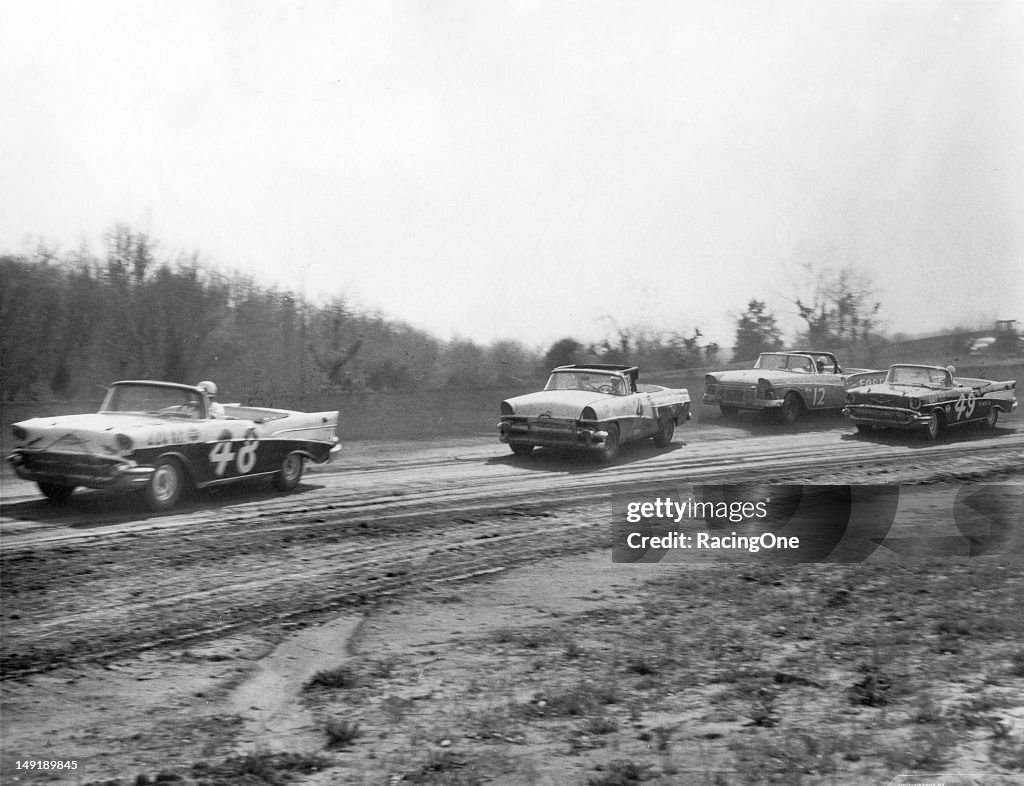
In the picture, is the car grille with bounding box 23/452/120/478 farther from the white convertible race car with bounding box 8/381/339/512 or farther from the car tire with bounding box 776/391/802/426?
the car tire with bounding box 776/391/802/426

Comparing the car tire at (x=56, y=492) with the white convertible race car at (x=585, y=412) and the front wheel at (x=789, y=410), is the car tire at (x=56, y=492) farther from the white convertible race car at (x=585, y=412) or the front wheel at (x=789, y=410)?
the front wheel at (x=789, y=410)

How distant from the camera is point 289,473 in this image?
967cm

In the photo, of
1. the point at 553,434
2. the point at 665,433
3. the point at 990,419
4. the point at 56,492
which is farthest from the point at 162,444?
the point at 990,419

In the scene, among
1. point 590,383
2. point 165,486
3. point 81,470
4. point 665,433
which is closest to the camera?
point 81,470

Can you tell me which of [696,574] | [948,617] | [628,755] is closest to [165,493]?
[696,574]

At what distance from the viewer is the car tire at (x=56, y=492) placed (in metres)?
8.28

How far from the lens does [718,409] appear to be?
643 inches

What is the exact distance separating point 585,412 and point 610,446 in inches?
26.8

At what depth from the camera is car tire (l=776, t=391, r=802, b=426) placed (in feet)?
51.6

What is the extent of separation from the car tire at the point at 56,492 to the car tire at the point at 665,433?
762 cm

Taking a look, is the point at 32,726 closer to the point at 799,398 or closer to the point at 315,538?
the point at 315,538

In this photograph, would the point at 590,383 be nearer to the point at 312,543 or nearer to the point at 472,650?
the point at 312,543

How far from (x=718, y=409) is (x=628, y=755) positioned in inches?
490

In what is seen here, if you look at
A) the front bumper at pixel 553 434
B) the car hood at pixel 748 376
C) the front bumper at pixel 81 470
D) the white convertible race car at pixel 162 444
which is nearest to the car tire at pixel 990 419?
the car hood at pixel 748 376
